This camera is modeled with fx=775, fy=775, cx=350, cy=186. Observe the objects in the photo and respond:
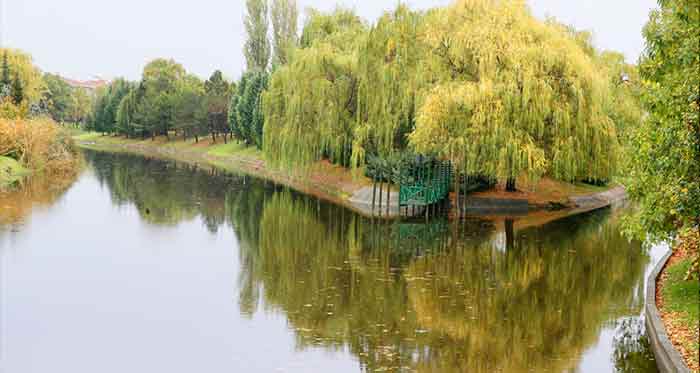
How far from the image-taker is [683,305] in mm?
16344

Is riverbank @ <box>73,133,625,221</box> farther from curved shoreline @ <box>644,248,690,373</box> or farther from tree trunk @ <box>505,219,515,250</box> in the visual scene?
curved shoreline @ <box>644,248,690,373</box>

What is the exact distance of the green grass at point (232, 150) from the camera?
243ft

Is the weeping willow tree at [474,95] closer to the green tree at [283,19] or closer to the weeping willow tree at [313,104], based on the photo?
the weeping willow tree at [313,104]

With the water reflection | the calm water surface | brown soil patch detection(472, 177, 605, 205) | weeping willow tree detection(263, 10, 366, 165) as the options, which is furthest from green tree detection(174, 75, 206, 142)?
the calm water surface

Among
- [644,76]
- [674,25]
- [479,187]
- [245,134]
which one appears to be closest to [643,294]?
[644,76]

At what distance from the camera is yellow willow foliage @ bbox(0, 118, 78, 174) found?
4831cm

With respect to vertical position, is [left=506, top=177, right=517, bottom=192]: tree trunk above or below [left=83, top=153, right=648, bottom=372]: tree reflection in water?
above

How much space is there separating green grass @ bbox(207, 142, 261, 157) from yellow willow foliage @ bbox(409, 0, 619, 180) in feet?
125

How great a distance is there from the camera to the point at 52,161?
52375 millimetres

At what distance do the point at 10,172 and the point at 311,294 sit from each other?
32719 mm

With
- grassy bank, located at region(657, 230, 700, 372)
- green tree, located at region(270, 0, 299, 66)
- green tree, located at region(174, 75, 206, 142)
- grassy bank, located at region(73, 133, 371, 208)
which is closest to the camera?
grassy bank, located at region(657, 230, 700, 372)

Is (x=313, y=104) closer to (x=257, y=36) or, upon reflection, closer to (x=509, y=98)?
(x=509, y=98)

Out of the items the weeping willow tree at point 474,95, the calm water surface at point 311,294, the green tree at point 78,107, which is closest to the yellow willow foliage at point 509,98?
the weeping willow tree at point 474,95

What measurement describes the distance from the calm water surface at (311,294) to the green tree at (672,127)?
112 inches
